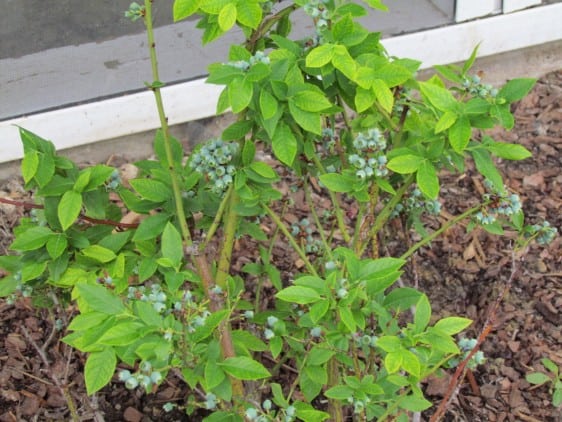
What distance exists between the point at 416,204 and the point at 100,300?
1010 millimetres

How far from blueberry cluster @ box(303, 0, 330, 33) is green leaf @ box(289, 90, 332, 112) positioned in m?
0.17

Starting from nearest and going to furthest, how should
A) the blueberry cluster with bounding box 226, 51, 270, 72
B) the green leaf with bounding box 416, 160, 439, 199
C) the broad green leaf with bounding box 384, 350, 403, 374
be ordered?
the broad green leaf with bounding box 384, 350, 403, 374 < the blueberry cluster with bounding box 226, 51, 270, 72 < the green leaf with bounding box 416, 160, 439, 199

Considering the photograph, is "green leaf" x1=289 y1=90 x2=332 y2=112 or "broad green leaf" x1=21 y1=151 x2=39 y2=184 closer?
"green leaf" x1=289 y1=90 x2=332 y2=112

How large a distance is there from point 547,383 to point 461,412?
372mm

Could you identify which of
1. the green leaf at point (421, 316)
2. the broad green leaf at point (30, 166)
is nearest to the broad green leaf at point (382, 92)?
the green leaf at point (421, 316)

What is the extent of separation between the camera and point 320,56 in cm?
168

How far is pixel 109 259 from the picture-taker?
1940 mm

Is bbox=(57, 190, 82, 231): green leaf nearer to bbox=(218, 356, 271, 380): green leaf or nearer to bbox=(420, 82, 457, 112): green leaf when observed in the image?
bbox=(218, 356, 271, 380): green leaf

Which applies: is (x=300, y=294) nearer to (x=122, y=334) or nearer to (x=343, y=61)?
(x=122, y=334)

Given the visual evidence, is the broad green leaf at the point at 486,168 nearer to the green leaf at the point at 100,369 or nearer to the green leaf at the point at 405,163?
the green leaf at the point at 405,163

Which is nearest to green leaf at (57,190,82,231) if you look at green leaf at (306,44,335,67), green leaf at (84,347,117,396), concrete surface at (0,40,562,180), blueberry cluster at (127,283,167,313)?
blueberry cluster at (127,283,167,313)

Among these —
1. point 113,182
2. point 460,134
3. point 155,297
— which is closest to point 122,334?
point 155,297

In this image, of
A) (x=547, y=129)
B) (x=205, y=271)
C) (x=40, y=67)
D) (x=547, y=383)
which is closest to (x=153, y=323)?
(x=205, y=271)

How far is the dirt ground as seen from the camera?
261 cm
